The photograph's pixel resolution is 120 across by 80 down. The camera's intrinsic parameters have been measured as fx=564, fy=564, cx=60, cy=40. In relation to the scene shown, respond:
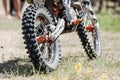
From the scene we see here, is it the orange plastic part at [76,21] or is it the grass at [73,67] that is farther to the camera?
the orange plastic part at [76,21]

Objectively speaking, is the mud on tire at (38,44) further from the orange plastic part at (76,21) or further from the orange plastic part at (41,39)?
the orange plastic part at (76,21)

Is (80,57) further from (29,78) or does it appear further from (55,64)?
(29,78)

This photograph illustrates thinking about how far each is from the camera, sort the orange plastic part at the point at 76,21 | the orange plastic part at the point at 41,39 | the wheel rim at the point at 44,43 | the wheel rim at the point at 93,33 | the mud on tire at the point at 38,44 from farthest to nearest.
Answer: the wheel rim at the point at 93,33, the orange plastic part at the point at 76,21, the wheel rim at the point at 44,43, the orange plastic part at the point at 41,39, the mud on tire at the point at 38,44

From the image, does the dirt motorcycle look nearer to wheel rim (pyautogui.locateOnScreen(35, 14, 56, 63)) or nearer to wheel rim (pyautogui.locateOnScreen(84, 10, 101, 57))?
wheel rim (pyautogui.locateOnScreen(35, 14, 56, 63))

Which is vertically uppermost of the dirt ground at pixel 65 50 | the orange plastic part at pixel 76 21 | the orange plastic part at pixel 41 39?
the orange plastic part at pixel 76 21

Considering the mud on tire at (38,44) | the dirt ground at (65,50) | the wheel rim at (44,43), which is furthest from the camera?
the dirt ground at (65,50)

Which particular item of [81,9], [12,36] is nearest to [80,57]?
[81,9]

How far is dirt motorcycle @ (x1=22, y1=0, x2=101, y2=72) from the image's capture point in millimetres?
7227

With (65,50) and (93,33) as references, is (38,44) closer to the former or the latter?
(93,33)

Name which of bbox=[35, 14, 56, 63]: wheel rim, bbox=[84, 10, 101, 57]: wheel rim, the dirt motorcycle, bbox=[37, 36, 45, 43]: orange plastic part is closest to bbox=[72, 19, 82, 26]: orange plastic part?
the dirt motorcycle

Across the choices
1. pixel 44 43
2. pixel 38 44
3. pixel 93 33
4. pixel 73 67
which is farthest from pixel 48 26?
pixel 93 33

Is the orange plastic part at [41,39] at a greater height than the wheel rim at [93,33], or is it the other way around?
the orange plastic part at [41,39]

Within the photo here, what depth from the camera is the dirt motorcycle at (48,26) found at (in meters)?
7.23

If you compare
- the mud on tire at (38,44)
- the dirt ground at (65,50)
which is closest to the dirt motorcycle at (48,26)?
the mud on tire at (38,44)
